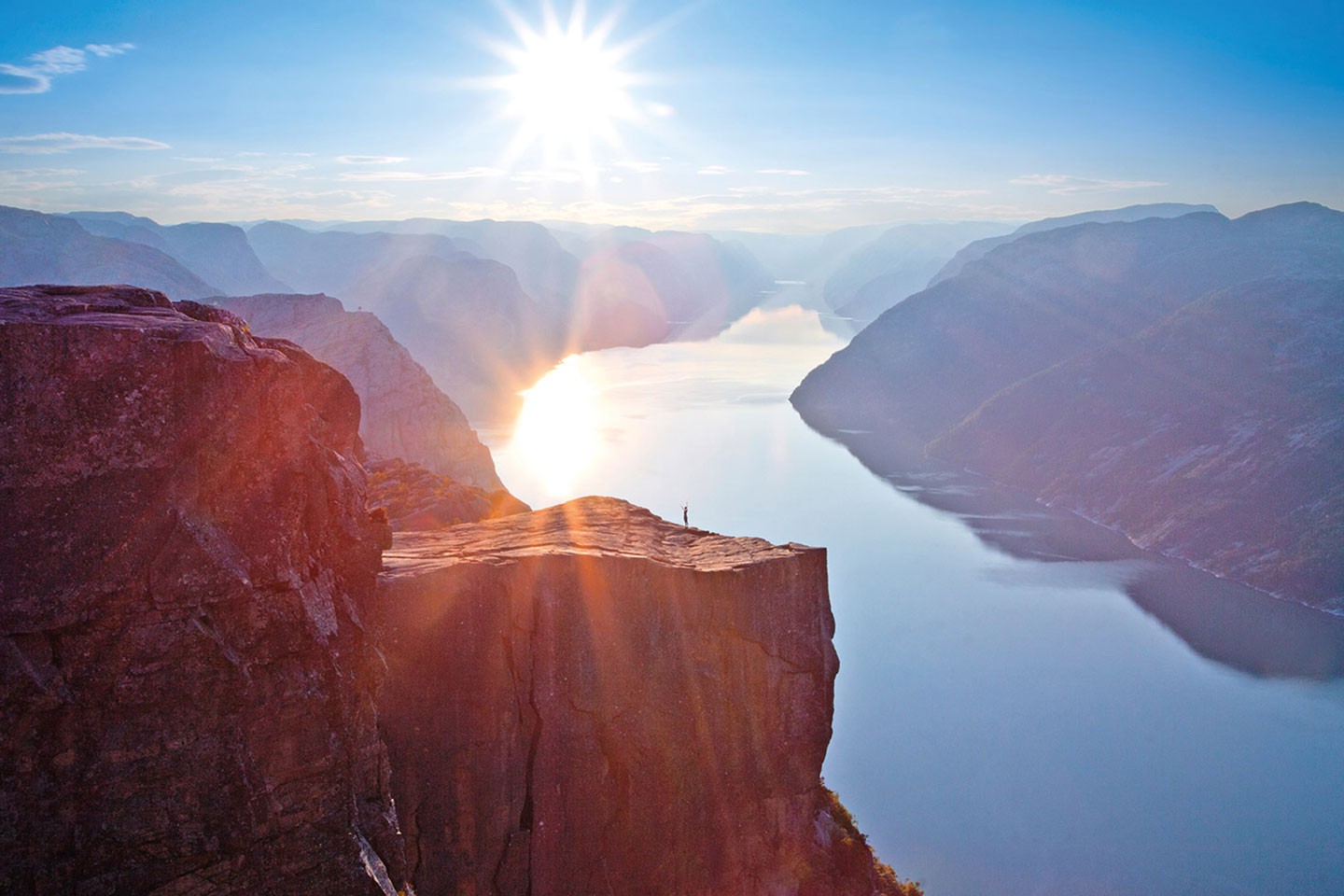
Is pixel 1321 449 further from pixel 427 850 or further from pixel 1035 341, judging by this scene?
pixel 427 850

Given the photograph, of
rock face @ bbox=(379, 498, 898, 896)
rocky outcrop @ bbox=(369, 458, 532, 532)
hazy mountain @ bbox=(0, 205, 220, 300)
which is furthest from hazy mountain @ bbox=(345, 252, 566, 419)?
rock face @ bbox=(379, 498, 898, 896)

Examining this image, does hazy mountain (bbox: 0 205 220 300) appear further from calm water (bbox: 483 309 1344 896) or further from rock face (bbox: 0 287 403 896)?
rock face (bbox: 0 287 403 896)

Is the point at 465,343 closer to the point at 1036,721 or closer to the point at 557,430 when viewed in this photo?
the point at 557,430

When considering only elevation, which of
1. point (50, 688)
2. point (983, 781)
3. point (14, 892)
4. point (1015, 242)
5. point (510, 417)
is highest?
point (1015, 242)

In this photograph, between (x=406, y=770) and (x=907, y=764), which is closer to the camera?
(x=406, y=770)

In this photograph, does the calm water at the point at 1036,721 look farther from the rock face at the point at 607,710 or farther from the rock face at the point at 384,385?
the rock face at the point at 607,710

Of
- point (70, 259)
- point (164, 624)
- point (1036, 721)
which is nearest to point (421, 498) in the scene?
point (164, 624)

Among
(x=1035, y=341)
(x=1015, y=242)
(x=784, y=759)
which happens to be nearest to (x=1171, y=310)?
(x=1035, y=341)
